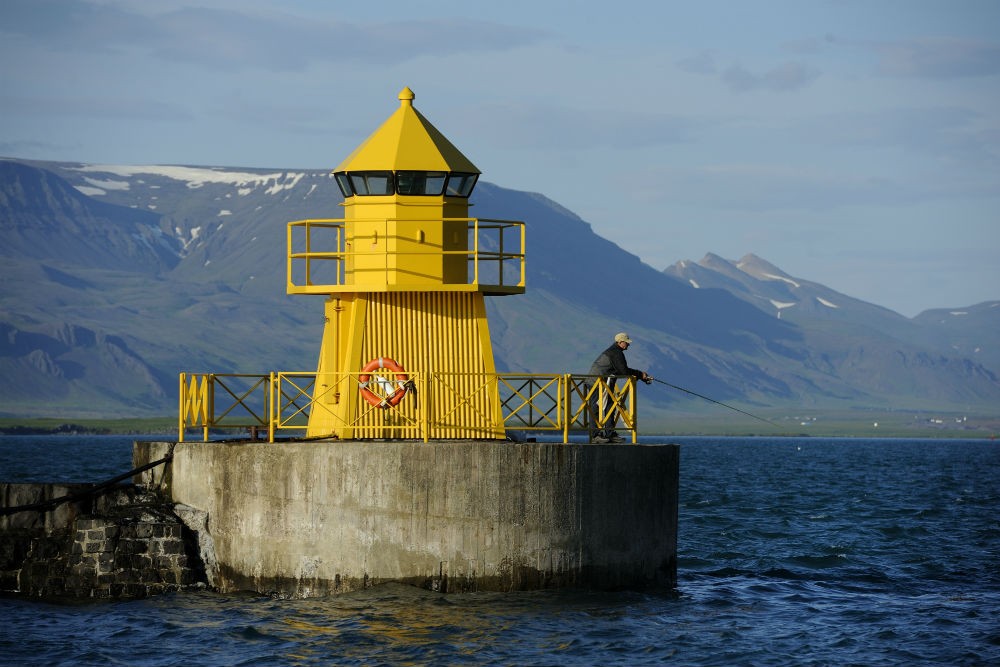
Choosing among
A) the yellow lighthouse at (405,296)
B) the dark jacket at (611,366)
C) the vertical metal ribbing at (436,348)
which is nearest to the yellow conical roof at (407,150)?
the yellow lighthouse at (405,296)

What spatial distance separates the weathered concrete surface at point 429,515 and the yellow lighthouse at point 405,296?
1.98 metres

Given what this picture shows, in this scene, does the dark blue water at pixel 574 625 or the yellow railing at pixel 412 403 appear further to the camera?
the yellow railing at pixel 412 403

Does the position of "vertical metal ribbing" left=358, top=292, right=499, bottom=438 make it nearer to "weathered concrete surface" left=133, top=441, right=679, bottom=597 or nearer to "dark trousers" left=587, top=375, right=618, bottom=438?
"dark trousers" left=587, top=375, right=618, bottom=438

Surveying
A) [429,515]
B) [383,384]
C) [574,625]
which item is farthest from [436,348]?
[574,625]

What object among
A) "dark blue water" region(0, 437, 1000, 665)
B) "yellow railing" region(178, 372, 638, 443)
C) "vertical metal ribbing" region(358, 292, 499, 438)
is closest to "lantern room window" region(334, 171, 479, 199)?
"vertical metal ribbing" region(358, 292, 499, 438)

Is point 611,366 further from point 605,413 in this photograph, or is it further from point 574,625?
point 574,625

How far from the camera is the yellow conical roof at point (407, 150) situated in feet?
91.6

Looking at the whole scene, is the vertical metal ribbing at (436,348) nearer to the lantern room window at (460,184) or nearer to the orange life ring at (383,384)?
the orange life ring at (383,384)

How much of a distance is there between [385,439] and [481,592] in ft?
11.9

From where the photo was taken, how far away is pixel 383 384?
89.1 ft

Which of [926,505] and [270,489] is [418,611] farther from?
[926,505]

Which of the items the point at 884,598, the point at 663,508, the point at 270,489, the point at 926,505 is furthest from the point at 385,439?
the point at 926,505

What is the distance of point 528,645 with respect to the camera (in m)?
22.8

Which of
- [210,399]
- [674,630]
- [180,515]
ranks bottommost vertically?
[674,630]
